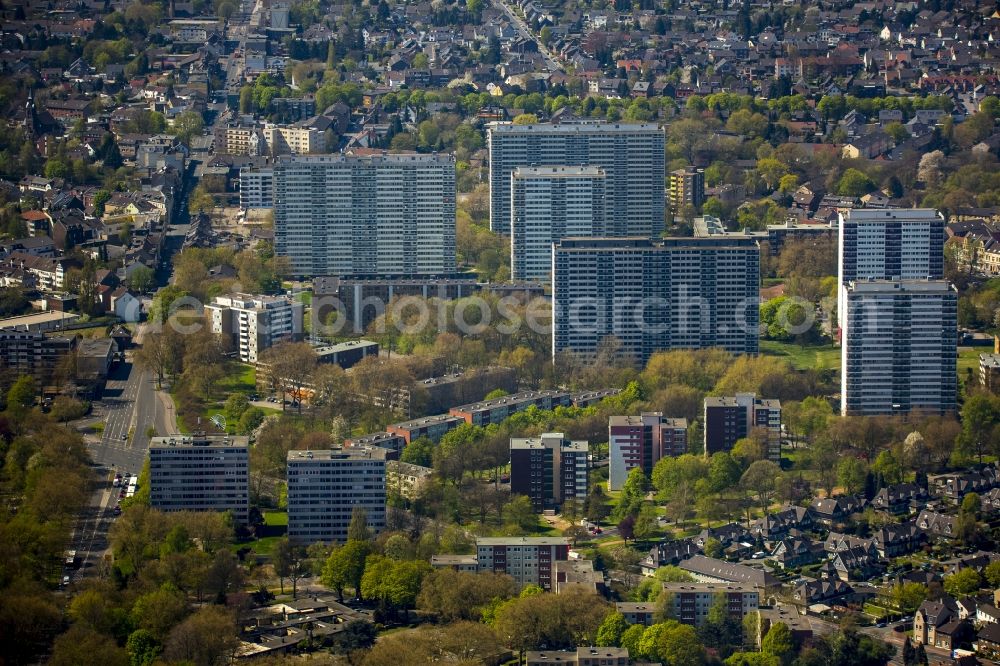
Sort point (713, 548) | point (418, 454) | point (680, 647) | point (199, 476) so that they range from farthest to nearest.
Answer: point (418, 454) < point (199, 476) < point (713, 548) < point (680, 647)

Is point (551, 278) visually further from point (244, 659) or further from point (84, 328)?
point (244, 659)

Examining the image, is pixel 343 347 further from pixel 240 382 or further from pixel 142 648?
pixel 142 648

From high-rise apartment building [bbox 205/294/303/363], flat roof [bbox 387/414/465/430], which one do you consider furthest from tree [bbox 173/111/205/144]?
flat roof [bbox 387/414/465/430]

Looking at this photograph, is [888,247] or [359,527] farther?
[888,247]

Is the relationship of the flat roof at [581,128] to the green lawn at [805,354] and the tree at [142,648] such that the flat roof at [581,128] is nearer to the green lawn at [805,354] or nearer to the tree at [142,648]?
the green lawn at [805,354]

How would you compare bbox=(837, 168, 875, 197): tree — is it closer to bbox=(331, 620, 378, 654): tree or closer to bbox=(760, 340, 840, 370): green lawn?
bbox=(760, 340, 840, 370): green lawn

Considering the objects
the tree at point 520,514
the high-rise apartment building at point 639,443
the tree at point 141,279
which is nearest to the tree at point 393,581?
the tree at point 520,514

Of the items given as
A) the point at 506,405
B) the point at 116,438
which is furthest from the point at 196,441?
the point at 506,405
